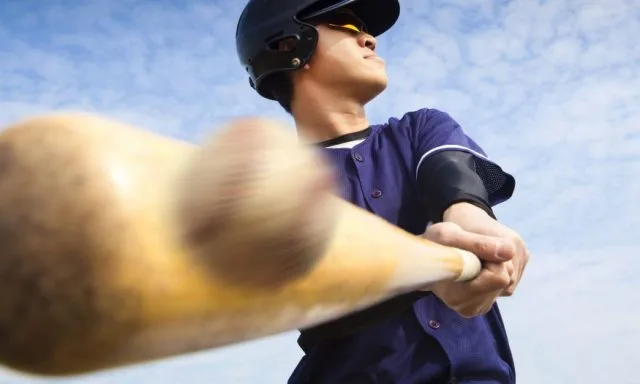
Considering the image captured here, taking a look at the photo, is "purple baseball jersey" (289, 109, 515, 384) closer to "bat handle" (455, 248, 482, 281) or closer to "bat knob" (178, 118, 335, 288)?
"bat handle" (455, 248, 482, 281)

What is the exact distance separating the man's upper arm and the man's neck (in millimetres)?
204

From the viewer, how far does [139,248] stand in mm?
634

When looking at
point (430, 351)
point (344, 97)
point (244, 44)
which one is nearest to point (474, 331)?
point (430, 351)

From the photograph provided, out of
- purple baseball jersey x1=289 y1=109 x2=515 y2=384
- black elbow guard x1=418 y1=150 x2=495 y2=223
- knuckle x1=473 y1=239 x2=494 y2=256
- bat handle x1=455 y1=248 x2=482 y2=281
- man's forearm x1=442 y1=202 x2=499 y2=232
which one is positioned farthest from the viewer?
purple baseball jersey x1=289 y1=109 x2=515 y2=384

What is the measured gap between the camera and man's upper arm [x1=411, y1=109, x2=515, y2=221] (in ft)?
5.98

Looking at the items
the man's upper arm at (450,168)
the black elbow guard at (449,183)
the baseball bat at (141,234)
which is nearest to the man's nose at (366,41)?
the man's upper arm at (450,168)

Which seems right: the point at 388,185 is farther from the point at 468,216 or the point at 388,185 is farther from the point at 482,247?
the point at 482,247

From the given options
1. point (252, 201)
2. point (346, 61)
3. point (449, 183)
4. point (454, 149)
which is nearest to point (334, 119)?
point (346, 61)

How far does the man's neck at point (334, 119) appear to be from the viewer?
242 centimetres

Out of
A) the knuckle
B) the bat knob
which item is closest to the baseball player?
the knuckle

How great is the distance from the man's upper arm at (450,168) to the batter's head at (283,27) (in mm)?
481

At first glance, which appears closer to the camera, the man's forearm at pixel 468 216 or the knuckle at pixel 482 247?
the knuckle at pixel 482 247

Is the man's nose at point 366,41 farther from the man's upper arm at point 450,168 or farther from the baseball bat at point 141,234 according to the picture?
the baseball bat at point 141,234

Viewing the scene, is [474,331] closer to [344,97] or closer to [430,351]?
[430,351]
